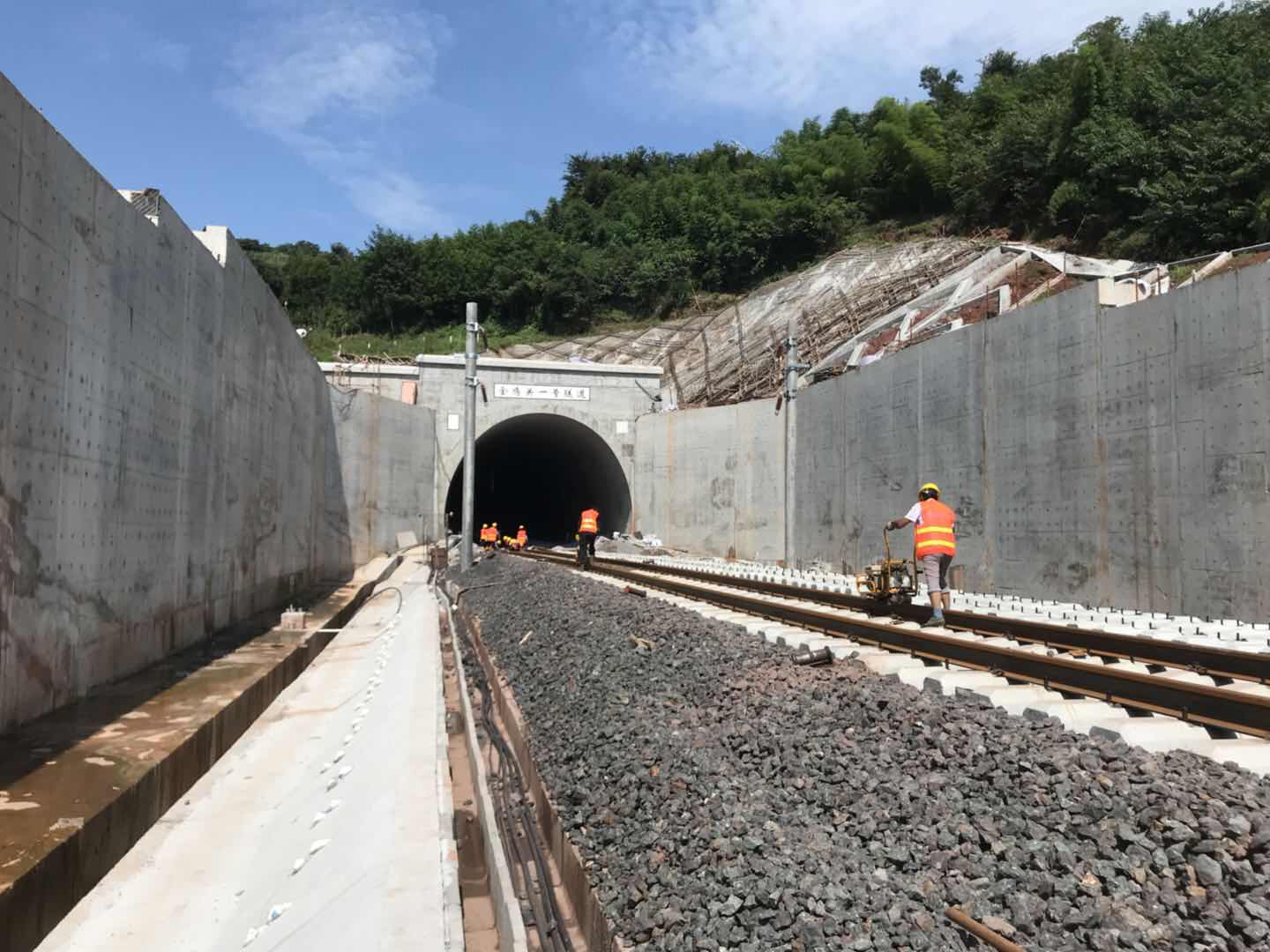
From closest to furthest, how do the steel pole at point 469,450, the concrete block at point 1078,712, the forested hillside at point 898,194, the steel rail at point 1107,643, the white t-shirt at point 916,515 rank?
1. the concrete block at point 1078,712
2. the steel rail at point 1107,643
3. the white t-shirt at point 916,515
4. the steel pole at point 469,450
5. the forested hillside at point 898,194

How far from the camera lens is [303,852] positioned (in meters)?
5.75

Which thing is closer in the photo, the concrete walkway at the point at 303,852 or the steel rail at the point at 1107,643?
the concrete walkway at the point at 303,852

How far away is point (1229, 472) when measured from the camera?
31.9 feet

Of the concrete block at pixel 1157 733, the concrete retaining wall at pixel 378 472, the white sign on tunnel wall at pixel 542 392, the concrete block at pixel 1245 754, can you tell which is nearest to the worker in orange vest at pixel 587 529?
the concrete retaining wall at pixel 378 472

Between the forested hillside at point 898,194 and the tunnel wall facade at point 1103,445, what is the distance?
498 inches

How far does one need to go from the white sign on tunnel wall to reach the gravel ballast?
2301cm

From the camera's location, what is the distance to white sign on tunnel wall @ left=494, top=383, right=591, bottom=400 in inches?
1107

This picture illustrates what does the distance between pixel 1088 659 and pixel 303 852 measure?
5519 mm

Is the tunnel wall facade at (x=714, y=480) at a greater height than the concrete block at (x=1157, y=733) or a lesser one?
greater

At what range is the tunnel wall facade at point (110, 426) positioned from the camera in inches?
222

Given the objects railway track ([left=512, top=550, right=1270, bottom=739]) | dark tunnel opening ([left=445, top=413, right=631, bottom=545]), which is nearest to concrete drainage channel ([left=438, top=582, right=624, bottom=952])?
railway track ([left=512, top=550, right=1270, bottom=739])

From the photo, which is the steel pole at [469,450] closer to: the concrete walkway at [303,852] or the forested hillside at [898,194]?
the concrete walkway at [303,852]

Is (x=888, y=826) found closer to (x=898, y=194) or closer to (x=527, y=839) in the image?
(x=527, y=839)

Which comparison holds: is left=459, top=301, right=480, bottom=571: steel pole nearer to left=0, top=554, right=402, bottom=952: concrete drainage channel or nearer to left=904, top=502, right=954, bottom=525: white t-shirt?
left=0, top=554, right=402, bottom=952: concrete drainage channel
